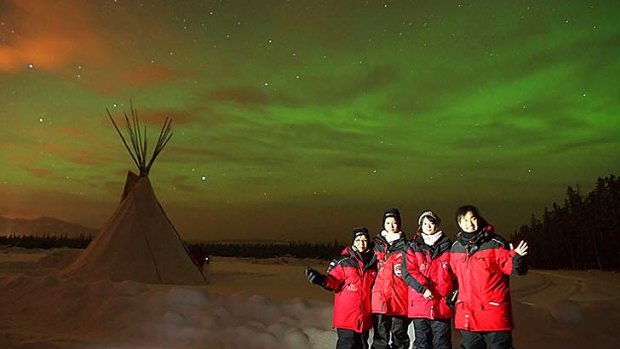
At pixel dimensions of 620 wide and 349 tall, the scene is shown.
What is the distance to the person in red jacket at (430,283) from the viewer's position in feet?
15.5

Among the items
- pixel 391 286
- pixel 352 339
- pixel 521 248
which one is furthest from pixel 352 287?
pixel 521 248

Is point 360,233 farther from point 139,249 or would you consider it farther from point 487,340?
point 139,249

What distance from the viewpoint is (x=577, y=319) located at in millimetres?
7281

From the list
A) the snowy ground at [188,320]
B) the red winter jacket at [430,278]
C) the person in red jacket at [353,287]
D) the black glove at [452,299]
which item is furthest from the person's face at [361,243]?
the snowy ground at [188,320]

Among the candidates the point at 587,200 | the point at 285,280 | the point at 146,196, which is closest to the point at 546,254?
the point at 587,200

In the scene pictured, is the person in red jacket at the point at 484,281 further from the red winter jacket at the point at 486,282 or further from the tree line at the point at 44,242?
the tree line at the point at 44,242

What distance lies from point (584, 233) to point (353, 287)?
42553 millimetres

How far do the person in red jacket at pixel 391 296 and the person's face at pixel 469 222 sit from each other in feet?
2.55

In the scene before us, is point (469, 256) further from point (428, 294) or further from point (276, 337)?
point (276, 337)

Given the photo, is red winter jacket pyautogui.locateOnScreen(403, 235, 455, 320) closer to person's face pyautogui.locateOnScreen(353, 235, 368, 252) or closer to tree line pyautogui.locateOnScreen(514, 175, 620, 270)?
person's face pyautogui.locateOnScreen(353, 235, 368, 252)

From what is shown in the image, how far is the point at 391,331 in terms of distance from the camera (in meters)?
5.14

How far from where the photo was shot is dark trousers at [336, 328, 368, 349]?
16.6 feet

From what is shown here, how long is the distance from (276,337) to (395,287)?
229 cm

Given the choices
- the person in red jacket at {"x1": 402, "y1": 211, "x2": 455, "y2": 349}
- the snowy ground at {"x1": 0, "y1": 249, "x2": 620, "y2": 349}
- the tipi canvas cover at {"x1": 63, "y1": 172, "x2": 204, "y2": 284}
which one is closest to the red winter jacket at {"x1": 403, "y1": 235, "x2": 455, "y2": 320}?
the person in red jacket at {"x1": 402, "y1": 211, "x2": 455, "y2": 349}
